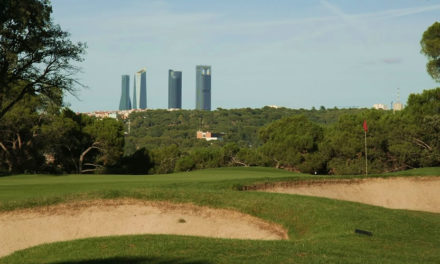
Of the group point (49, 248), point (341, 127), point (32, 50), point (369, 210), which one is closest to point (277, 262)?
point (49, 248)

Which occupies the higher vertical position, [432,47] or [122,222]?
[432,47]

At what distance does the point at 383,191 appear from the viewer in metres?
29.0

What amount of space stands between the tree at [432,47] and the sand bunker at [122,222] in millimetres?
44183

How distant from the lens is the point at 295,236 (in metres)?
16.8

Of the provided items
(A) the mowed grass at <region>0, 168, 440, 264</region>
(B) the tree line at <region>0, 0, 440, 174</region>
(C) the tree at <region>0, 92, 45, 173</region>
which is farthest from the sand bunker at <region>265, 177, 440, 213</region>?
(C) the tree at <region>0, 92, 45, 173</region>

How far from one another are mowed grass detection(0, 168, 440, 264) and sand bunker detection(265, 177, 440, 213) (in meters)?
7.00

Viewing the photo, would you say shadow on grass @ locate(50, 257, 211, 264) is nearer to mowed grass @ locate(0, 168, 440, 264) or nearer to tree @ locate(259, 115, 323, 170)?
mowed grass @ locate(0, 168, 440, 264)

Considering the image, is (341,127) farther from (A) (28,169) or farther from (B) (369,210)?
(B) (369,210)

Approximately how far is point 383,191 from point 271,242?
17.0 m

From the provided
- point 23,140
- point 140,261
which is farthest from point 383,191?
point 23,140

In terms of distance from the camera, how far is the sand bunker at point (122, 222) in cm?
1736

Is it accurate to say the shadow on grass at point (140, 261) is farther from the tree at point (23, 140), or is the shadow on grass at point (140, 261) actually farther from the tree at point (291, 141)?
the tree at point (291, 141)

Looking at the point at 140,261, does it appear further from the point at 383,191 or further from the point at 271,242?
the point at 383,191

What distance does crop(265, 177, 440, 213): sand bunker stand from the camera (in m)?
27.6
